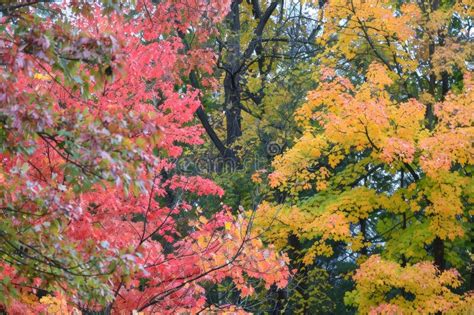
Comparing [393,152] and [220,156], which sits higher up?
[220,156]

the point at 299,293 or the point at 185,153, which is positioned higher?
the point at 185,153

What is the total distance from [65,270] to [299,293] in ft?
39.1

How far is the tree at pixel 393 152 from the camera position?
10.1m

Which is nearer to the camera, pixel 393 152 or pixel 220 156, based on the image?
pixel 393 152

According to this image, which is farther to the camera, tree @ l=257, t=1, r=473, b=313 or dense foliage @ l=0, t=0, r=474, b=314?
tree @ l=257, t=1, r=473, b=313

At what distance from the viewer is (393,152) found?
33.4 ft

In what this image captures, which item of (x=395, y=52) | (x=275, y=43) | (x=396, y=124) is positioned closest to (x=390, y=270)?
(x=396, y=124)

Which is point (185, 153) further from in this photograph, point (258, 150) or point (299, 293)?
point (299, 293)

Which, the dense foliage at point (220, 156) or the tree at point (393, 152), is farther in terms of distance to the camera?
the tree at point (393, 152)

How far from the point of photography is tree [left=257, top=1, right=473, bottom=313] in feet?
33.2

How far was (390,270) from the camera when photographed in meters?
10.3

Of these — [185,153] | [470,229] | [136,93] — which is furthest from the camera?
[185,153]

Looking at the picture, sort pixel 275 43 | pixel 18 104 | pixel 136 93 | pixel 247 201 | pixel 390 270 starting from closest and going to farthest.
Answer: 1. pixel 18 104
2. pixel 136 93
3. pixel 390 270
4. pixel 247 201
5. pixel 275 43

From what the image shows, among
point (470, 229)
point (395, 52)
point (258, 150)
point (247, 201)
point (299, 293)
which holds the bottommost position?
point (299, 293)
